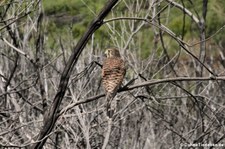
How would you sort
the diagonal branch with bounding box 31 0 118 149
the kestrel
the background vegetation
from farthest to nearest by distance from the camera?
the background vegetation → the kestrel → the diagonal branch with bounding box 31 0 118 149

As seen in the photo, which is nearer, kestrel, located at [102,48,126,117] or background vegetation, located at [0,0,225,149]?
kestrel, located at [102,48,126,117]

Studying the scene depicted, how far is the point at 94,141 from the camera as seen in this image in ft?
16.0

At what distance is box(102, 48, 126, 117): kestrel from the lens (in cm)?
356

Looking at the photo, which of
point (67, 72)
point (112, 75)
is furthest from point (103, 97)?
point (67, 72)

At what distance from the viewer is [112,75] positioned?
381 cm

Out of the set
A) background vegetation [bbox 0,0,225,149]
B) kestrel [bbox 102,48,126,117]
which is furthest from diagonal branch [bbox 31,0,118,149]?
kestrel [bbox 102,48,126,117]

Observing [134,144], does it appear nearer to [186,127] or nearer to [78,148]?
[78,148]

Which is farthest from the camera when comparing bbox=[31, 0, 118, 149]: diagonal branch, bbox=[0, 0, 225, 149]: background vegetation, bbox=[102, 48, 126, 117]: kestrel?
bbox=[0, 0, 225, 149]: background vegetation

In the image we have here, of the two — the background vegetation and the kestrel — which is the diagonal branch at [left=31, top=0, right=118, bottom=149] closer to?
the background vegetation

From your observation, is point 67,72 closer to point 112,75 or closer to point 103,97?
point 112,75

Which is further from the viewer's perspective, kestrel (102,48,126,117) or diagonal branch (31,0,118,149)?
kestrel (102,48,126,117)

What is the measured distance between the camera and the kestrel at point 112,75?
3562mm

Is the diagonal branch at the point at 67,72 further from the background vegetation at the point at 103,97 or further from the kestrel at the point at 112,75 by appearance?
the kestrel at the point at 112,75

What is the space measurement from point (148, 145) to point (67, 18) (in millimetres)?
9676
